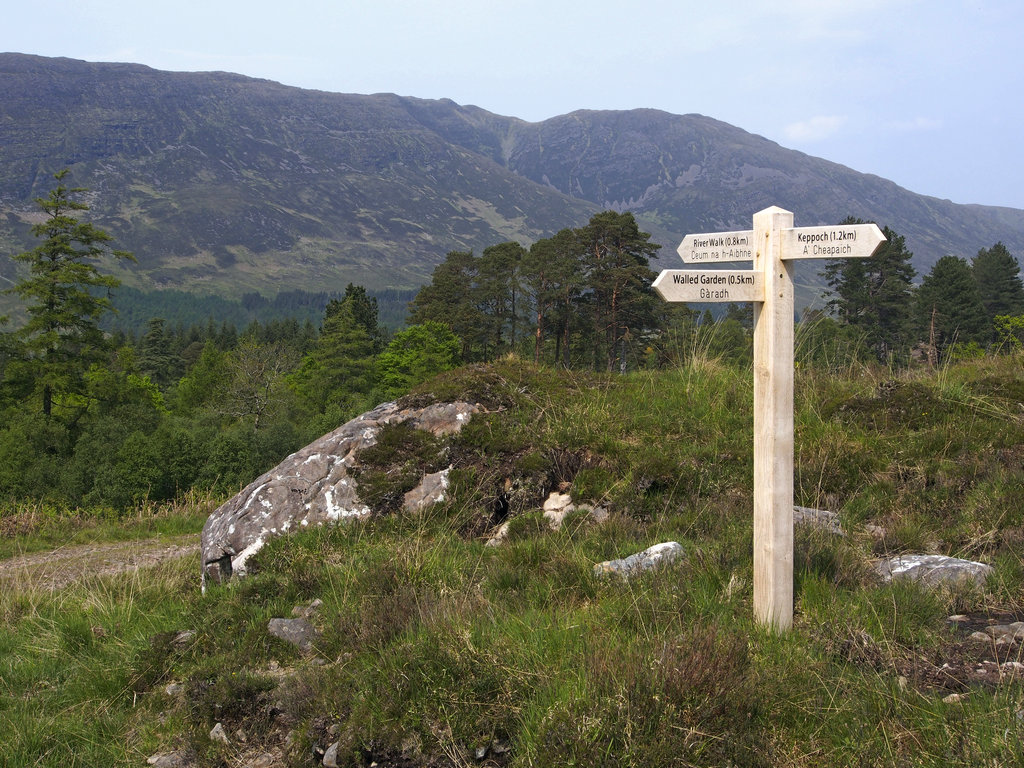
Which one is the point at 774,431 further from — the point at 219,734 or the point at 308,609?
the point at 219,734

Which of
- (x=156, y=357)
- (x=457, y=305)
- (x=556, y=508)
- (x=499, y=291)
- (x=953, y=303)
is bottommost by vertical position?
(x=156, y=357)

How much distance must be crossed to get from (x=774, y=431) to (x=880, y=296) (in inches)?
2565

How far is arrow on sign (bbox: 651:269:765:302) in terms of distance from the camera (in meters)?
4.25

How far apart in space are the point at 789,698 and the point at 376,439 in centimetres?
561

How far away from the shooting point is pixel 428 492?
7.28 metres

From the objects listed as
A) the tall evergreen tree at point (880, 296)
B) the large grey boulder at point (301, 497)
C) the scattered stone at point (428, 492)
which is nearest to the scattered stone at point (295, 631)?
the large grey boulder at point (301, 497)

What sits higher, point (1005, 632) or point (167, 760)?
point (1005, 632)

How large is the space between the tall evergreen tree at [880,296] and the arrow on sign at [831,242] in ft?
198

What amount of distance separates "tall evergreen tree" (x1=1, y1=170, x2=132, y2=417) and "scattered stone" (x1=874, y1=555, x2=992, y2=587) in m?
35.6

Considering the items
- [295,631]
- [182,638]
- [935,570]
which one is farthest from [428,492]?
[935,570]

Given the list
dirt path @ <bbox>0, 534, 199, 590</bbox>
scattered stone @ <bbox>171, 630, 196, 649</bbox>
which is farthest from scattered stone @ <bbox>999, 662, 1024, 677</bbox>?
dirt path @ <bbox>0, 534, 199, 590</bbox>

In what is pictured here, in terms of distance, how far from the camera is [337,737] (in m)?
3.62

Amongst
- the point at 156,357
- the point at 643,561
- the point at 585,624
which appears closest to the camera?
the point at 585,624

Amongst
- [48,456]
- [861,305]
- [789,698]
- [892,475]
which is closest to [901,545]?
[892,475]
